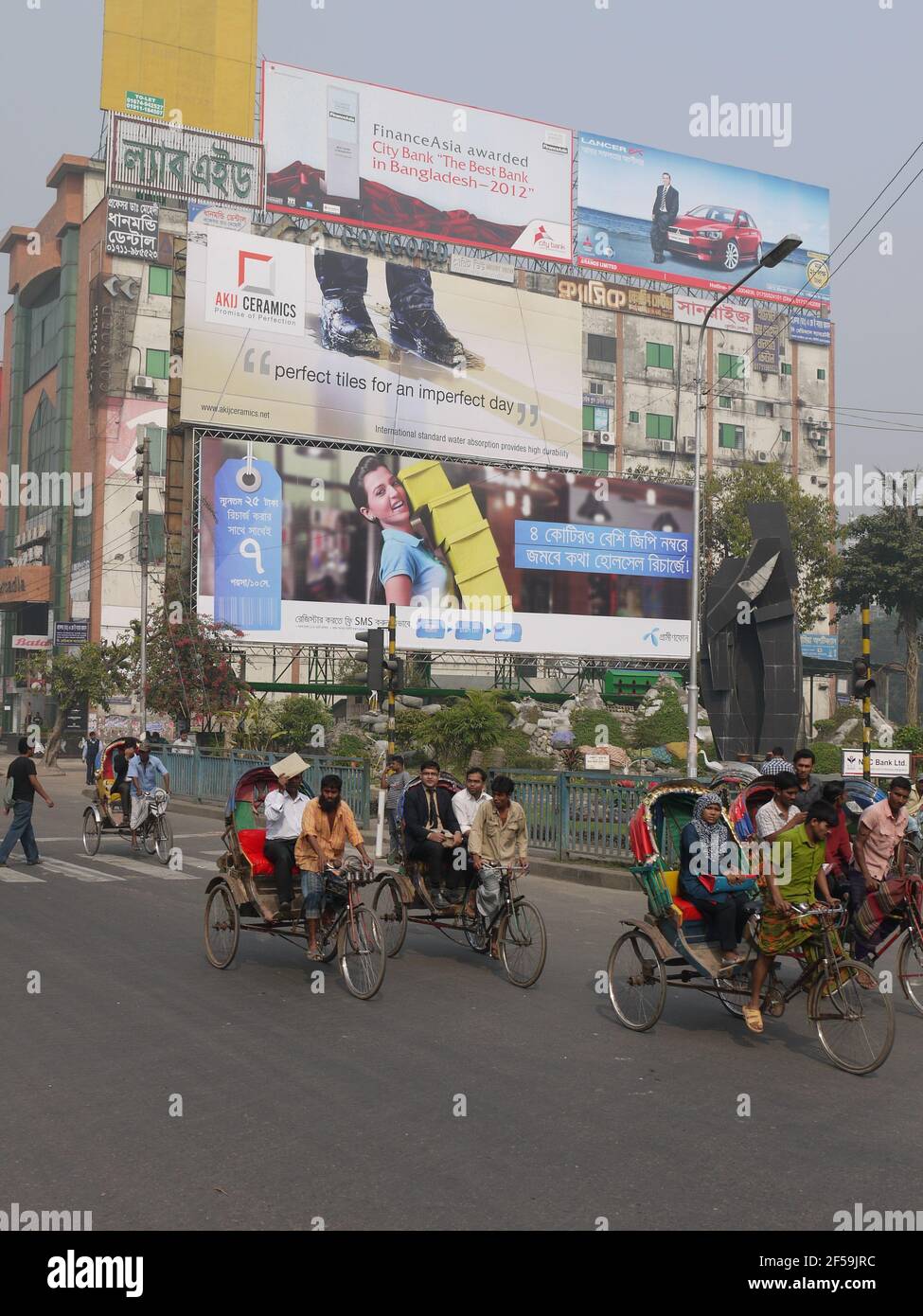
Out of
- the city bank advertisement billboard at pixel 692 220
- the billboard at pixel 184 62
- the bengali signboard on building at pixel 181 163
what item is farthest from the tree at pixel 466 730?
the city bank advertisement billboard at pixel 692 220

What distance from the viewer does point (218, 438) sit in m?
45.6

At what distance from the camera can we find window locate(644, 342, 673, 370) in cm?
7425

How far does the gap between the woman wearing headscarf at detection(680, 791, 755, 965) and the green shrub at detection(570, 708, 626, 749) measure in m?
27.9

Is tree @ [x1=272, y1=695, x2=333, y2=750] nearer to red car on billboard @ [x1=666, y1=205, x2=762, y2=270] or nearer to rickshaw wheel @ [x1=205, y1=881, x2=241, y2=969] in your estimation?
rickshaw wheel @ [x1=205, y1=881, x2=241, y2=969]

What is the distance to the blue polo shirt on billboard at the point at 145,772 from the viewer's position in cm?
1653

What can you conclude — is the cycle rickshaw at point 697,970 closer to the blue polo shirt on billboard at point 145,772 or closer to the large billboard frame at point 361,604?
the blue polo shirt on billboard at point 145,772

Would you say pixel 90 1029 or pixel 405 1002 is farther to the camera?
pixel 405 1002

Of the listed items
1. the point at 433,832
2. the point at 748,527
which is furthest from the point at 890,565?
the point at 433,832

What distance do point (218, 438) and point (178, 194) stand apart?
21.3 m

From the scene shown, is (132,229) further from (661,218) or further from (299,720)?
(661,218)

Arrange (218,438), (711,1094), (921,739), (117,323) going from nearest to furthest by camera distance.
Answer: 1. (711,1094)
2. (921,739)
3. (218,438)
4. (117,323)

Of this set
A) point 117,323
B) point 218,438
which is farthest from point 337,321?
point 117,323

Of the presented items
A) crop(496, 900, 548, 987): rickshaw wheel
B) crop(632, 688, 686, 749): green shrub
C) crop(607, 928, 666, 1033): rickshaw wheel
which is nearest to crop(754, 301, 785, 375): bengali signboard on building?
crop(632, 688, 686, 749): green shrub
